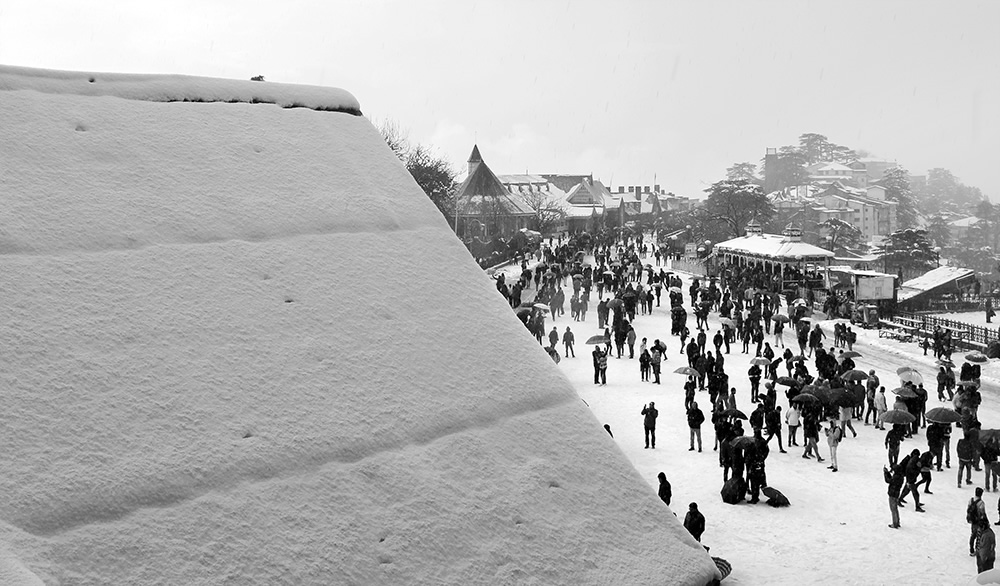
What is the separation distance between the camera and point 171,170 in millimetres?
4594

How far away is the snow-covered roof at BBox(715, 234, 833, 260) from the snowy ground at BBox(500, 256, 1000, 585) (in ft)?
58.2

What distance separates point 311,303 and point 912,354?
75.5 ft

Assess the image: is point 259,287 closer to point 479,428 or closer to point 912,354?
point 479,428

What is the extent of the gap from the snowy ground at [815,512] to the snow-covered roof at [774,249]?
17731 mm

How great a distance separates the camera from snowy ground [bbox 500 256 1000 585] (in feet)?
29.6

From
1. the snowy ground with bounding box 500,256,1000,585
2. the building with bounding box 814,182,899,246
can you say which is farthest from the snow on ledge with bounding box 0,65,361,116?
the building with bounding box 814,182,899,246

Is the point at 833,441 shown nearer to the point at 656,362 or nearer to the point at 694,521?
the point at 694,521

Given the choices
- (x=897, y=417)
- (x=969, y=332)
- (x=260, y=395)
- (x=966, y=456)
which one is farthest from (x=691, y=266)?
(x=260, y=395)

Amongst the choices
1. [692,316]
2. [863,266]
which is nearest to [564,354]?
[692,316]

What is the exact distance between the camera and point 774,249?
36.8 m

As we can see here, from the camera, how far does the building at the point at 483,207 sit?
62.6m

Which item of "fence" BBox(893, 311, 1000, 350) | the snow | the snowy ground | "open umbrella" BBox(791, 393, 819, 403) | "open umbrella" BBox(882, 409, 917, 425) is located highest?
the snow

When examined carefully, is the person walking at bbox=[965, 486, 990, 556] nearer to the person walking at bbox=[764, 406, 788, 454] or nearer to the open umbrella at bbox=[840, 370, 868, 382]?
the person walking at bbox=[764, 406, 788, 454]

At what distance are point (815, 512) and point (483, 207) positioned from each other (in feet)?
176
